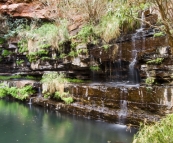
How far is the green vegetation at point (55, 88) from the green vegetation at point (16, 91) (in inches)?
44.2

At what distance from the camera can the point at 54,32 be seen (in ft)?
29.1

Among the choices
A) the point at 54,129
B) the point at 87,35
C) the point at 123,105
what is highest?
the point at 87,35

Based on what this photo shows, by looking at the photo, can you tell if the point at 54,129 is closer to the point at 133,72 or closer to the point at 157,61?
the point at 133,72

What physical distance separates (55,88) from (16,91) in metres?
2.59

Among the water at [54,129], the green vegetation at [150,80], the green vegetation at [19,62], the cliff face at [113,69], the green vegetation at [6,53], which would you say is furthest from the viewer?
the green vegetation at [6,53]

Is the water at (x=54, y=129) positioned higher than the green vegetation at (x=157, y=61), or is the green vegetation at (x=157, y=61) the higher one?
the green vegetation at (x=157, y=61)

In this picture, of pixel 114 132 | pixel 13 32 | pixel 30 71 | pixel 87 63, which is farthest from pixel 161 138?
pixel 13 32

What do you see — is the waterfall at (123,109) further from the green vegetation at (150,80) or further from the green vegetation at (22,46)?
the green vegetation at (22,46)

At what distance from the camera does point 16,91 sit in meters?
9.04

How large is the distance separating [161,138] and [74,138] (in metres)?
3.04

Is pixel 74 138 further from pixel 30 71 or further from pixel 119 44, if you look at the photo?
pixel 30 71

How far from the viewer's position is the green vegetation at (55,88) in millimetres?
7191

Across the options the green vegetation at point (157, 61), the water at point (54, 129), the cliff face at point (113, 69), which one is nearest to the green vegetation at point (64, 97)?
the cliff face at point (113, 69)

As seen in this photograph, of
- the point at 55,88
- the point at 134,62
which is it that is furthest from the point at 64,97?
the point at 134,62
